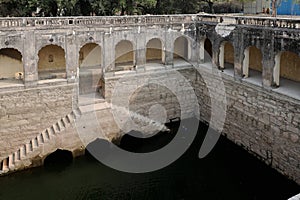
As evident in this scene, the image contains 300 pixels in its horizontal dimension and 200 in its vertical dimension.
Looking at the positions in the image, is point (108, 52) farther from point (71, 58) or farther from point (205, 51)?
point (205, 51)

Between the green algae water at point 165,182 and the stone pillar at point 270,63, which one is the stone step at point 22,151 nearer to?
the green algae water at point 165,182

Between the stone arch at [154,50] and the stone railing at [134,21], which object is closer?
the stone railing at [134,21]

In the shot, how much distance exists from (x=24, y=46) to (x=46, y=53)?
3069 millimetres

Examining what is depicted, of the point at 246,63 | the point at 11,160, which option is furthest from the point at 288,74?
the point at 11,160

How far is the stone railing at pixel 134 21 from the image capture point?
16.2 meters

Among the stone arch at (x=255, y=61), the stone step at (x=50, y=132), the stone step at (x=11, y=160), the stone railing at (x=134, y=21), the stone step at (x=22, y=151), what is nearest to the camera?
the stone railing at (x=134, y=21)

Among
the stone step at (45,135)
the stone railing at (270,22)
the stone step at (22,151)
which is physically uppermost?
the stone railing at (270,22)

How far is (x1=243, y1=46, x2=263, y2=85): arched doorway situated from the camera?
723 inches

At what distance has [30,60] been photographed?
17.8 m

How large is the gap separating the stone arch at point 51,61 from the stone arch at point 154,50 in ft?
19.4

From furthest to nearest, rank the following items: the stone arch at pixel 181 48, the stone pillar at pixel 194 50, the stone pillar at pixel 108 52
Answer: the stone arch at pixel 181 48
the stone pillar at pixel 194 50
the stone pillar at pixel 108 52

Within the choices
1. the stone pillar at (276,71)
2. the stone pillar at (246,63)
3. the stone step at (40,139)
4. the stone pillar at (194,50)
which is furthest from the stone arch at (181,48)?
the stone step at (40,139)

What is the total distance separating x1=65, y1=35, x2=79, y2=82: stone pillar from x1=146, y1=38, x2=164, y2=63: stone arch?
243 inches

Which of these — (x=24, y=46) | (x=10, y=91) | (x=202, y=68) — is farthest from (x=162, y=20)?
(x=10, y=91)
